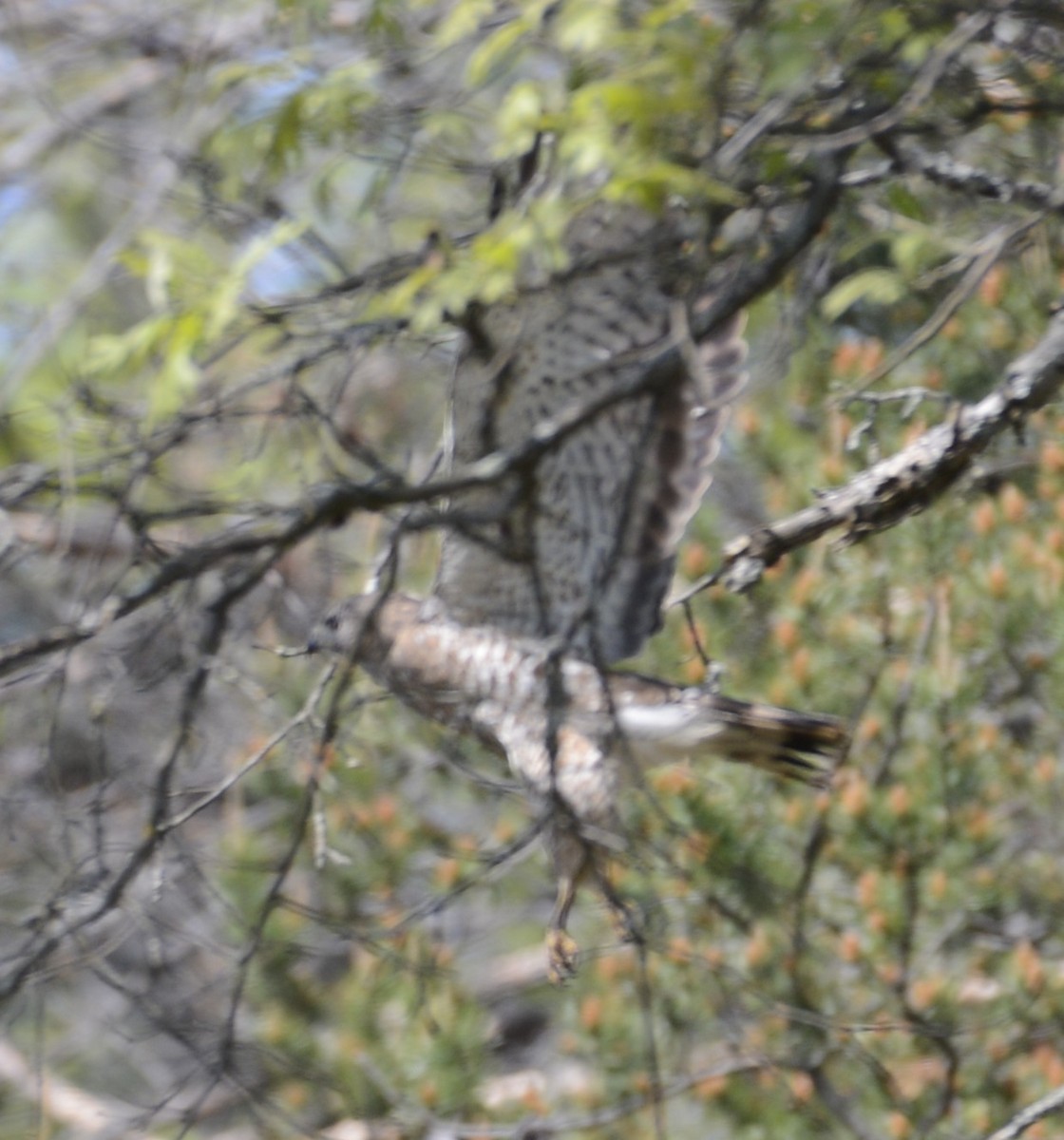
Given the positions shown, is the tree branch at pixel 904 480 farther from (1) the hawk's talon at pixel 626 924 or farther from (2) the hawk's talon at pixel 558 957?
(2) the hawk's talon at pixel 558 957

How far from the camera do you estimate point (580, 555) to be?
12.1 feet

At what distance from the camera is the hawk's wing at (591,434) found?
3.18 metres

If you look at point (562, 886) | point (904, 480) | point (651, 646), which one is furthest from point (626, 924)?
point (651, 646)

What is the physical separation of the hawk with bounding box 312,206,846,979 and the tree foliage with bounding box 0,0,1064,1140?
14 centimetres

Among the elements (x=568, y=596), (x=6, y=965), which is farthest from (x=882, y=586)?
(x=6, y=965)

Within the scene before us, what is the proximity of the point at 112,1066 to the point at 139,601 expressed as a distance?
4.96m

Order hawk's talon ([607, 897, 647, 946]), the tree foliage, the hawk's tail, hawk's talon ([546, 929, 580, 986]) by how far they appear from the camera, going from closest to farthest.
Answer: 1. hawk's talon ([607, 897, 647, 946])
2. the tree foliage
3. the hawk's tail
4. hawk's talon ([546, 929, 580, 986])

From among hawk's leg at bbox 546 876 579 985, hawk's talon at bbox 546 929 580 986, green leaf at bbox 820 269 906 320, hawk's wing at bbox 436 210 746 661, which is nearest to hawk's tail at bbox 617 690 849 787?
hawk's wing at bbox 436 210 746 661

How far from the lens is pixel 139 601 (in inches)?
89.3

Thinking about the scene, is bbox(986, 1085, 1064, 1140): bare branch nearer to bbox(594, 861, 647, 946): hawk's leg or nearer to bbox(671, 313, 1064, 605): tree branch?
bbox(594, 861, 647, 946): hawk's leg

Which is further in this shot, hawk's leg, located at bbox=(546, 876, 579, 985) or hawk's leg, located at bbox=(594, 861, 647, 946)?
hawk's leg, located at bbox=(546, 876, 579, 985)

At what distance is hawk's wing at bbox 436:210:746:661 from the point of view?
10.4ft

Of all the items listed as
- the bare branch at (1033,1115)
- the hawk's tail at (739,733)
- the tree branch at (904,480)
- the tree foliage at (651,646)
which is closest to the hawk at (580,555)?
the hawk's tail at (739,733)

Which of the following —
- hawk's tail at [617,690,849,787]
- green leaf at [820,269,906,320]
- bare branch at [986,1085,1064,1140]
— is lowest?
bare branch at [986,1085,1064,1140]
